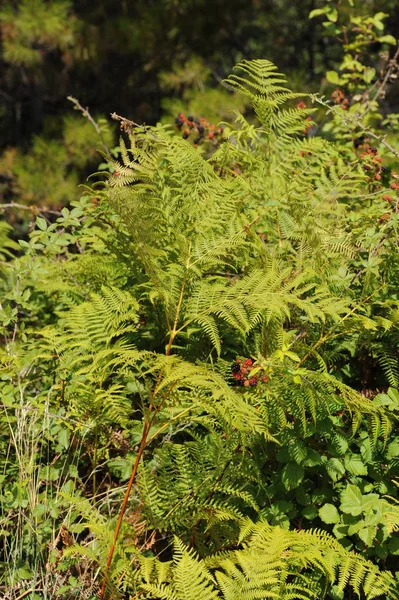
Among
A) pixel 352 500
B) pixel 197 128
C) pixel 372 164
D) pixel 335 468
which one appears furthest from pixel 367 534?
pixel 197 128

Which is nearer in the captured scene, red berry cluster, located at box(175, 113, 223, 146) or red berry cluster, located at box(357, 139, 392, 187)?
red berry cluster, located at box(357, 139, 392, 187)

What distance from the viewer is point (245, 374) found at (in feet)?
6.96

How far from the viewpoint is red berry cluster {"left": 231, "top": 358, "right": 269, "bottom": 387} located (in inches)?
81.0

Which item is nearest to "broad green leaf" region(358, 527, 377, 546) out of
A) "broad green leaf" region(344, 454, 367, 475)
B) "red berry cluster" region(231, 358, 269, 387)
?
"broad green leaf" region(344, 454, 367, 475)

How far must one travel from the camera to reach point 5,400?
2.27 meters

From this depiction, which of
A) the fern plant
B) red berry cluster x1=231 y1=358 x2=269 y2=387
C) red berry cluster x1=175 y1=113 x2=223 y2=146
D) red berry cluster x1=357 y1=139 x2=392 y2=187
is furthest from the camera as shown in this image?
red berry cluster x1=175 y1=113 x2=223 y2=146

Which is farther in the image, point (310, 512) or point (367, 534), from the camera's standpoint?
point (310, 512)

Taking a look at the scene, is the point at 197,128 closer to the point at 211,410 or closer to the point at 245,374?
the point at 245,374

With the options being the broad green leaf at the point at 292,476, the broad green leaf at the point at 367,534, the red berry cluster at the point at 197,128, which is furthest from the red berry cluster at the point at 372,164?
the broad green leaf at the point at 367,534

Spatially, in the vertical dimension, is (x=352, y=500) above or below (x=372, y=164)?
below

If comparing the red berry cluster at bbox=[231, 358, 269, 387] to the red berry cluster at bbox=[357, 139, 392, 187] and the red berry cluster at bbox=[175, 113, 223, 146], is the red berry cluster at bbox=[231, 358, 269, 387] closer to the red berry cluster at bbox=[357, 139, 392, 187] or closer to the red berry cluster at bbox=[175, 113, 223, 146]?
the red berry cluster at bbox=[357, 139, 392, 187]

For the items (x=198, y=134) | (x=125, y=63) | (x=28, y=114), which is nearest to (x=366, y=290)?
(x=198, y=134)

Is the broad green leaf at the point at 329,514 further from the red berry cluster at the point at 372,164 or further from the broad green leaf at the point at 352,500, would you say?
the red berry cluster at the point at 372,164

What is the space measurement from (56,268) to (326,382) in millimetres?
1245
